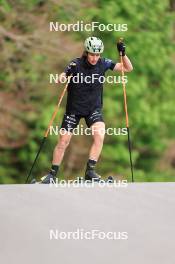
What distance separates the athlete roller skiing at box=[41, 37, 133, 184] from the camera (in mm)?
8867

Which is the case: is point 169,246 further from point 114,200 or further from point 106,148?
point 106,148

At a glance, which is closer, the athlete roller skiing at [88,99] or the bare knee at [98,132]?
the athlete roller skiing at [88,99]

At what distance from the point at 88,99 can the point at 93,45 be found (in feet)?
1.46

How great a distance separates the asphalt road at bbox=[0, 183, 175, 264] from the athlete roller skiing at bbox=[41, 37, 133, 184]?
0.77 feet

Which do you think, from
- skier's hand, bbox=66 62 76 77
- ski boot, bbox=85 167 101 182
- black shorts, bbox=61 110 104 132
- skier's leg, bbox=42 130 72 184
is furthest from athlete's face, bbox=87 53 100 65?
ski boot, bbox=85 167 101 182

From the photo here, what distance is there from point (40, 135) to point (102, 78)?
8.95m

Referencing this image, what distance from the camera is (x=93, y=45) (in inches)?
344

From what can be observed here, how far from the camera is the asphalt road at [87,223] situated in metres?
8.79

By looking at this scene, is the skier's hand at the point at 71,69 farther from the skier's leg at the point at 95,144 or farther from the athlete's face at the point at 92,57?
the skier's leg at the point at 95,144

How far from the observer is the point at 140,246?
349 inches

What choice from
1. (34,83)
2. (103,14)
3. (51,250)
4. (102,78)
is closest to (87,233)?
(51,250)

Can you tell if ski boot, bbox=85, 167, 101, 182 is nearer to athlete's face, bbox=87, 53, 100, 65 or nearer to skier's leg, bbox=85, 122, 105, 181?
skier's leg, bbox=85, 122, 105, 181

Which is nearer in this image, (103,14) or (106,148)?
(103,14)

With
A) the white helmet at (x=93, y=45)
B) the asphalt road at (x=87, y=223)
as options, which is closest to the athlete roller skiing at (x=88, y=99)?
the white helmet at (x=93, y=45)
